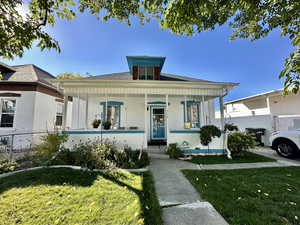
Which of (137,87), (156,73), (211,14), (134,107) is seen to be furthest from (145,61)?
(211,14)

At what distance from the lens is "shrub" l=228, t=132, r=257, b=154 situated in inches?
236

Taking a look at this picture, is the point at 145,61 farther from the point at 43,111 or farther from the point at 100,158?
the point at 43,111

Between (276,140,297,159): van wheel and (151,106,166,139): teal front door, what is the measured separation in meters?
6.07

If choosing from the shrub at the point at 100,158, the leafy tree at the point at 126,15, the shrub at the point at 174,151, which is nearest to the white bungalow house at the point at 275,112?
the leafy tree at the point at 126,15

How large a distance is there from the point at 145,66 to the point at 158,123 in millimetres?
4111

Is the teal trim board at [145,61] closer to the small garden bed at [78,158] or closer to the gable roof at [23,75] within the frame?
the small garden bed at [78,158]

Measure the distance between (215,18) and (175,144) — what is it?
199 inches

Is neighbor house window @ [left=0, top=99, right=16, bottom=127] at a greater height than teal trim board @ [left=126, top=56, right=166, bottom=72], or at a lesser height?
lesser

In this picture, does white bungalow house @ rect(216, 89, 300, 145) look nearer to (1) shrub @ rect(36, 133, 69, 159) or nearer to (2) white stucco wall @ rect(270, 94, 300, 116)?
(2) white stucco wall @ rect(270, 94, 300, 116)

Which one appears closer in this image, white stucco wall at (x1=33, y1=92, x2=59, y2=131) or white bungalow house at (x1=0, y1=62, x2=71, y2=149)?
white bungalow house at (x1=0, y1=62, x2=71, y2=149)

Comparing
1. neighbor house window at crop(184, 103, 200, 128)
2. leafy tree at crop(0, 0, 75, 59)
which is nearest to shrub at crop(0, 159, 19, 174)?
leafy tree at crop(0, 0, 75, 59)

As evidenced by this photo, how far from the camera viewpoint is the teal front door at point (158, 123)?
8.60 metres

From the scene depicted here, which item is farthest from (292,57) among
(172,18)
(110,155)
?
(110,155)

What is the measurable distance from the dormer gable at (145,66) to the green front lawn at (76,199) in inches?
260
